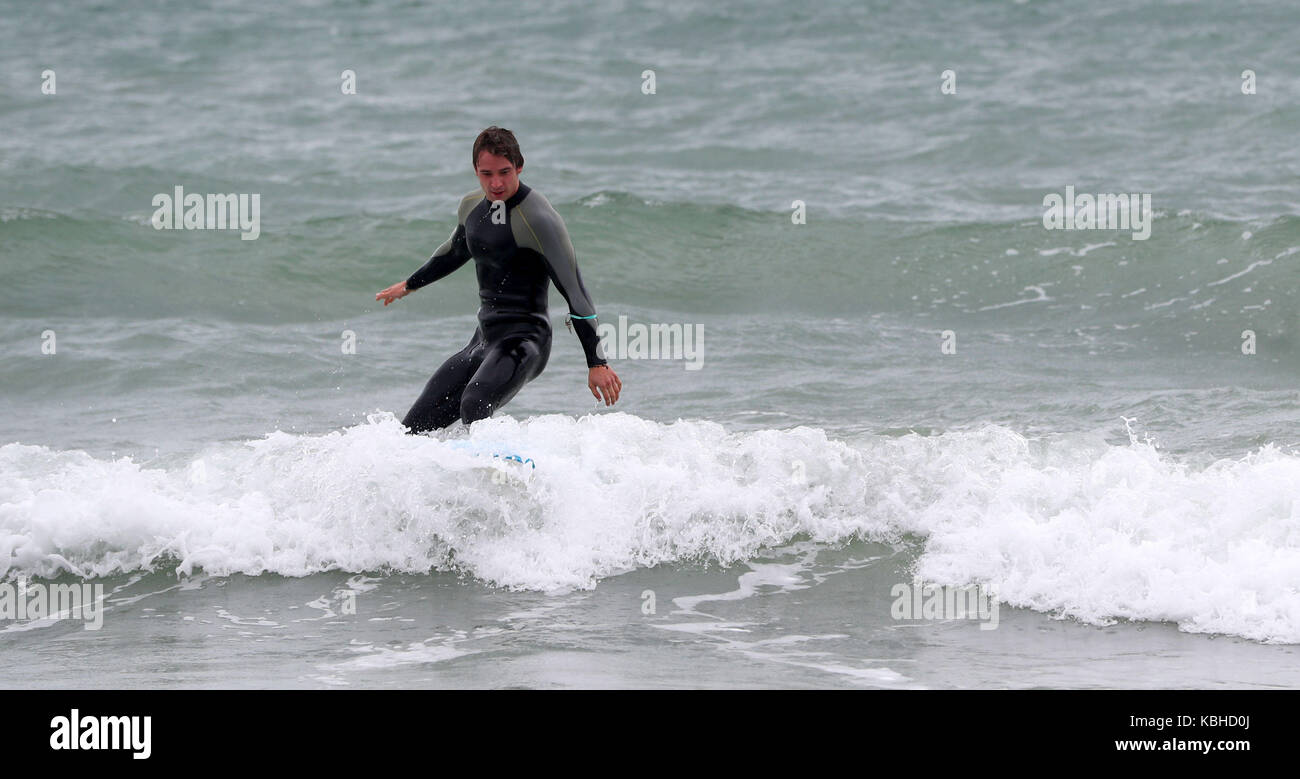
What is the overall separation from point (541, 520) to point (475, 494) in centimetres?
36

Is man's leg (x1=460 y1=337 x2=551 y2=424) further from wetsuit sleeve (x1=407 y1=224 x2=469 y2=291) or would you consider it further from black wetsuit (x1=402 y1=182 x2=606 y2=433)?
wetsuit sleeve (x1=407 y1=224 x2=469 y2=291)

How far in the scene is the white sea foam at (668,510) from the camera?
21.9 feet

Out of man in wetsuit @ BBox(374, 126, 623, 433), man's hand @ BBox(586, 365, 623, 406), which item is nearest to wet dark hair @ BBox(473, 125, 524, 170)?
man in wetsuit @ BBox(374, 126, 623, 433)

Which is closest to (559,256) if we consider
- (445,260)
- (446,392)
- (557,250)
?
(557,250)

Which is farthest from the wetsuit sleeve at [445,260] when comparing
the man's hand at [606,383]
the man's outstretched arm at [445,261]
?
the man's hand at [606,383]

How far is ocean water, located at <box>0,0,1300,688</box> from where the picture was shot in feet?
20.2

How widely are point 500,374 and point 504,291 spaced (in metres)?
0.42

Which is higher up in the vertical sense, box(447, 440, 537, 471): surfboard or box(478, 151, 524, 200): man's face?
box(478, 151, 524, 200): man's face

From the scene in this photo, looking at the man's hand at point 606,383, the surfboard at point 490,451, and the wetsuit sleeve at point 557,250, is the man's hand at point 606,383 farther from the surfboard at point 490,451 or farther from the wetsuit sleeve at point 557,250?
the surfboard at point 490,451

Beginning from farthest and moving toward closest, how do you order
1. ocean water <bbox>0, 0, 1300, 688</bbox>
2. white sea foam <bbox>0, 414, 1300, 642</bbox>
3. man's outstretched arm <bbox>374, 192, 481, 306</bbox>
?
1. man's outstretched arm <bbox>374, 192, 481, 306</bbox>
2. white sea foam <bbox>0, 414, 1300, 642</bbox>
3. ocean water <bbox>0, 0, 1300, 688</bbox>

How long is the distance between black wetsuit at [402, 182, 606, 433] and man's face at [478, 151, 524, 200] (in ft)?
0.22

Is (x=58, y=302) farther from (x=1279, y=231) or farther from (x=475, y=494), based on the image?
(x=1279, y=231)

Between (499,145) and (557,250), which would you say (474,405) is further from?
(499,145)

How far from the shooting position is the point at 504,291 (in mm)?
6723
